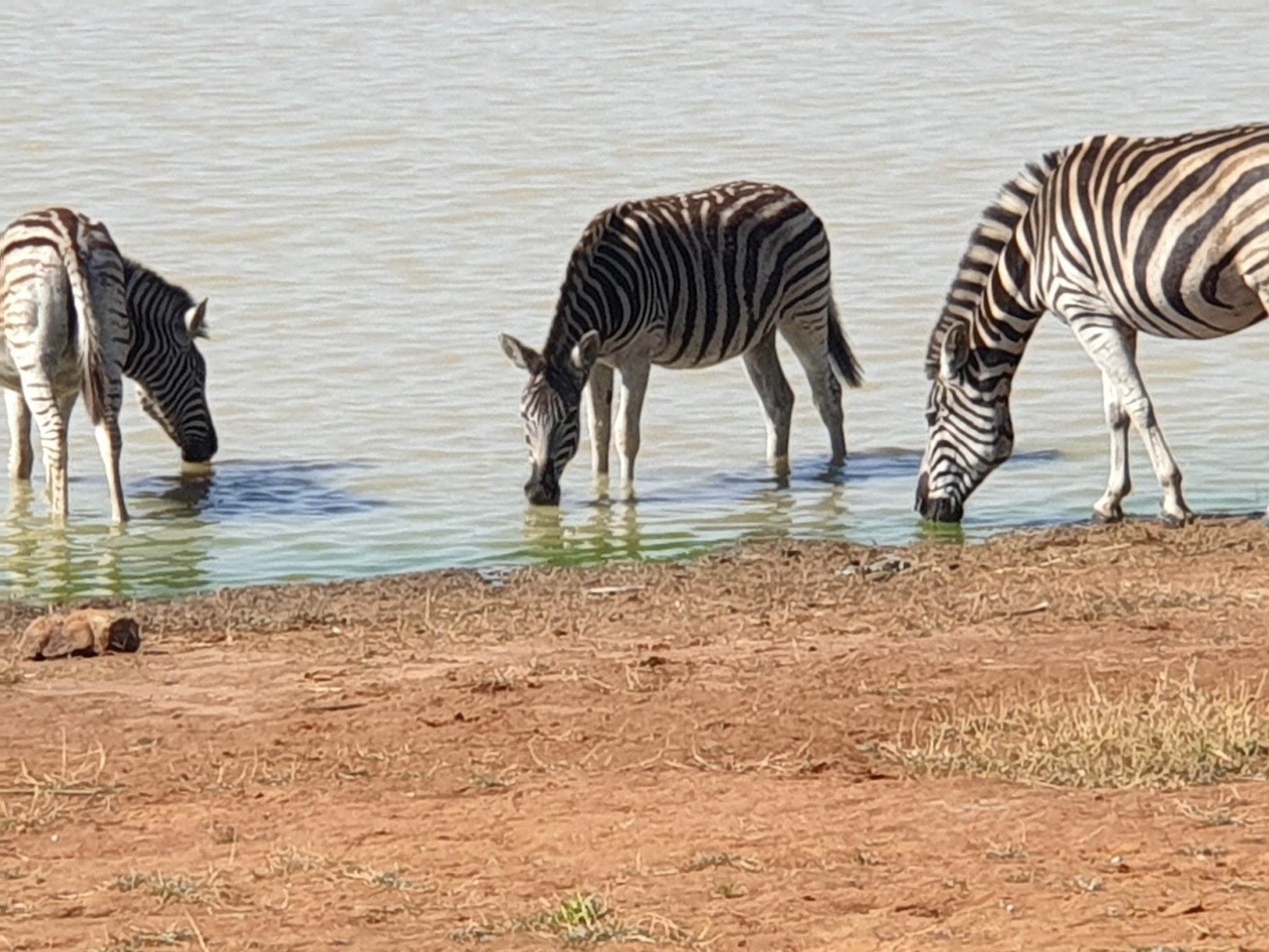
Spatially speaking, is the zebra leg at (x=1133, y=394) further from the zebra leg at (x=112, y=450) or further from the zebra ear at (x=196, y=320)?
the zebra ear at (x=196, y=320)

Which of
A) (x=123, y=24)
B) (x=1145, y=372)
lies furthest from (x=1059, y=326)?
(x=123, y=24)

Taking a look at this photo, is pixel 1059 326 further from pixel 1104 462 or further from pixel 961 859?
pixel 961 859

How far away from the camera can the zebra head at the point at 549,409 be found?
13.3 m

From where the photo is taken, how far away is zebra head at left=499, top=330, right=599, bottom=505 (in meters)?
13.3

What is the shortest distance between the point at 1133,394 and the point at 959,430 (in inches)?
45.2

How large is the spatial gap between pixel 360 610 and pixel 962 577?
2.39 meters

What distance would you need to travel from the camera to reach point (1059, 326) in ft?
62.3

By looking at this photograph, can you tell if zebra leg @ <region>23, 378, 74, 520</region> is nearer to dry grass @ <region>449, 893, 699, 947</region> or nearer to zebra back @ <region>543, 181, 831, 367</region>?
zebra back @ <region>543, 181, 831, 367</region>

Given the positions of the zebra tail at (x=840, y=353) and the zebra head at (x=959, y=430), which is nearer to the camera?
the zebra head at (x=959, y=430)

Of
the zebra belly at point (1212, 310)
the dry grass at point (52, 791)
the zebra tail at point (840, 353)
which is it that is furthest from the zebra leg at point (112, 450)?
the dry grass at point (52, 791)

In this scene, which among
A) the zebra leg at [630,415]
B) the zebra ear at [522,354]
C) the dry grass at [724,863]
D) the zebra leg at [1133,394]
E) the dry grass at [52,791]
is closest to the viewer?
the dry grass at [724,863]

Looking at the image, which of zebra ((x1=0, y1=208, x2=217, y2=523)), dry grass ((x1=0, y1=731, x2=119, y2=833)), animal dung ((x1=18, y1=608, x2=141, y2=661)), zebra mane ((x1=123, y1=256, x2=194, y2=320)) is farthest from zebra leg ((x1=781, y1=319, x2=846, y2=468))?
dry grass ((x1=0, y1=731, x2=119, y2=833))

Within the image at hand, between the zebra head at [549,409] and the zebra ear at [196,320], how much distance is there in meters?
2.43

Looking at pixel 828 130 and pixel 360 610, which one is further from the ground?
pixel 828 130
